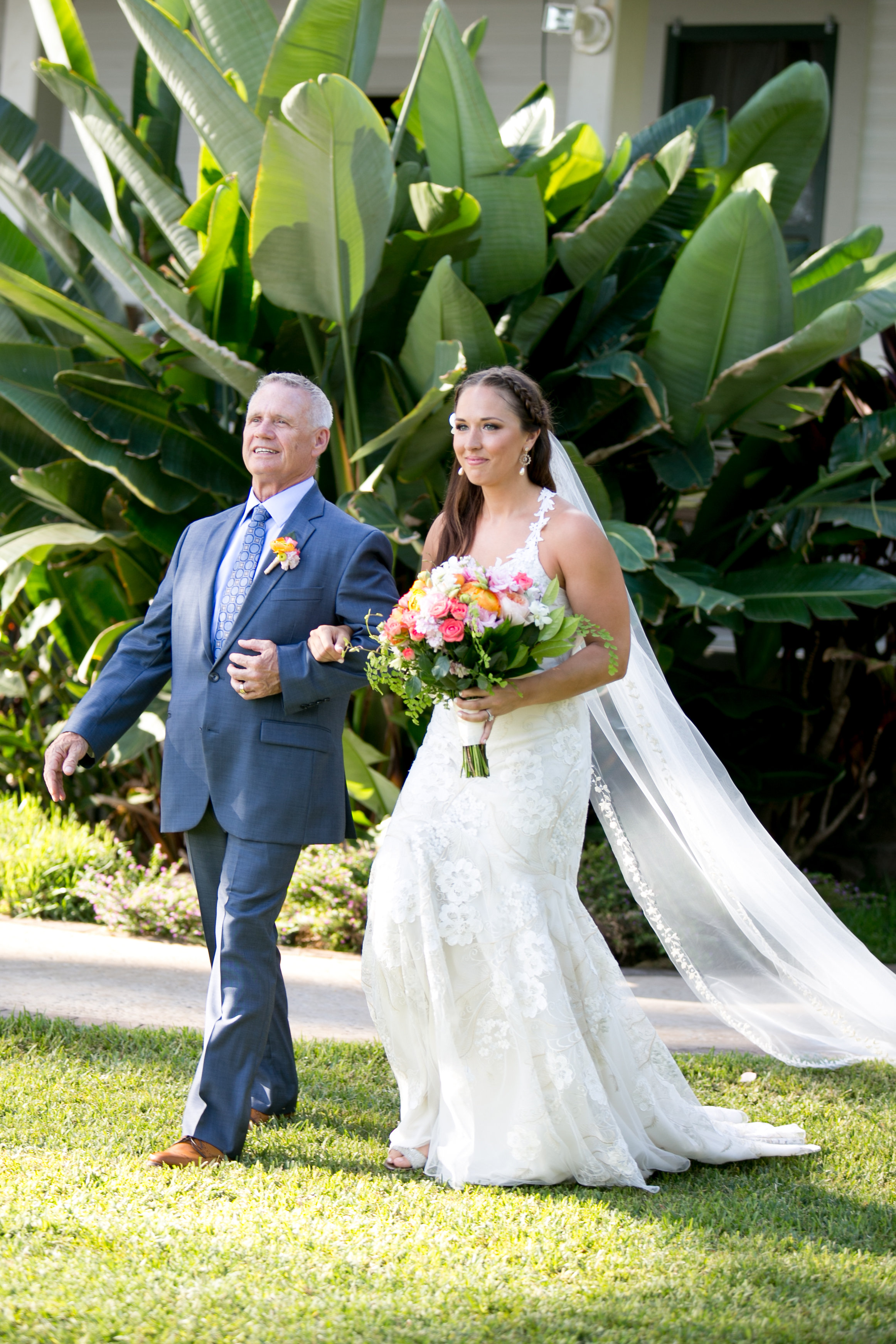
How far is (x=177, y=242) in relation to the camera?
23.3 ft

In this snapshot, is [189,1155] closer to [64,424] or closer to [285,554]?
[285,554]

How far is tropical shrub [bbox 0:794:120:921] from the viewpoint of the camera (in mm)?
6973

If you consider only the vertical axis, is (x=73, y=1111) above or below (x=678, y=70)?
below

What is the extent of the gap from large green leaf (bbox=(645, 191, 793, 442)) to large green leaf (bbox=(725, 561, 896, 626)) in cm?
83

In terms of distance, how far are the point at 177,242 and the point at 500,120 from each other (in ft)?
13.5

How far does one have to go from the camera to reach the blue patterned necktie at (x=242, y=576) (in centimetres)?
393

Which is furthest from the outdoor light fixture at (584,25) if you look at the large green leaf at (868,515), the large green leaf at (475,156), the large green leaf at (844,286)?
the large green leaf at (868,515)

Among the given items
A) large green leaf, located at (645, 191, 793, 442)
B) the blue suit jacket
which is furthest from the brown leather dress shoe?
large green leaf, located at (645, 191, 793, 442)

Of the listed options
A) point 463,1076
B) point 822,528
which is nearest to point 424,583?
point 463,1076

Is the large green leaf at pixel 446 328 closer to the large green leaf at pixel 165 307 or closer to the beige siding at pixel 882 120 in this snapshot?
the large green leaf at pixel 165 307

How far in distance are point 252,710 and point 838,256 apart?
5081mm

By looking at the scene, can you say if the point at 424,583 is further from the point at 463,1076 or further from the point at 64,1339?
the point at 64,1339

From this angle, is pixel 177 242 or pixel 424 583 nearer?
pixel 424 583

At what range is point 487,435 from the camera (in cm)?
394
